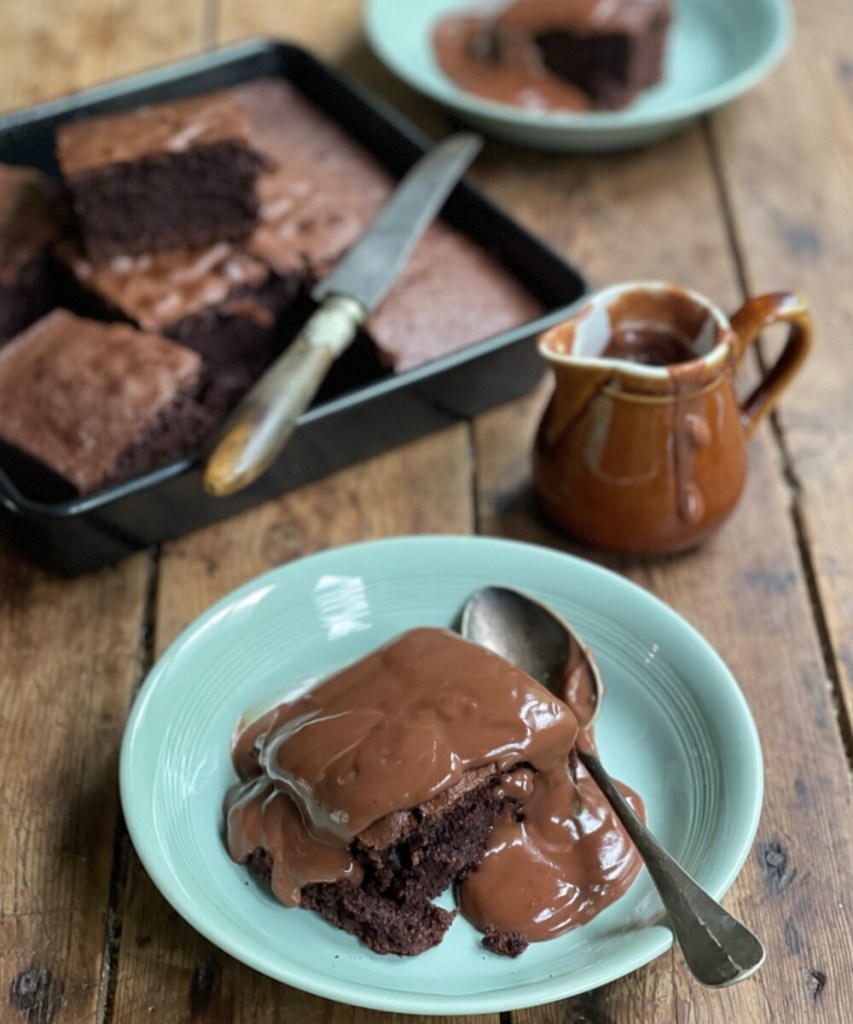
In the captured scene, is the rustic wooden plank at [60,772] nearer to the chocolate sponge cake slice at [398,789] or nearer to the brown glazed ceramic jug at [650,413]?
the chocolate sponge cake slice at [398,789]

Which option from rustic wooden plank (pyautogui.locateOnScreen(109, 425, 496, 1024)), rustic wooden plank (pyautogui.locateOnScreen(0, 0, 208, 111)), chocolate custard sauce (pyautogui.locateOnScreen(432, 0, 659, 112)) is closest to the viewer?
rustic wooden plank (pyautogui.locateOnScreen(109, 425, 496, 1024))

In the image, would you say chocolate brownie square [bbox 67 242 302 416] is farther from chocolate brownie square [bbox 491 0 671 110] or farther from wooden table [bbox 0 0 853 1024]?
chocolate brownie square [bbox 491 0 671 110]

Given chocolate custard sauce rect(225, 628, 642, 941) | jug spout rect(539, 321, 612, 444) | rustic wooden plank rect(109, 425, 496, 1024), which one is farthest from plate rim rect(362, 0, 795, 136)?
chocolate custard sauce rect(225, 628, 642, 941)

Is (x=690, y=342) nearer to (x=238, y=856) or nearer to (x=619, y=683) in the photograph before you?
(x=619, y=683)

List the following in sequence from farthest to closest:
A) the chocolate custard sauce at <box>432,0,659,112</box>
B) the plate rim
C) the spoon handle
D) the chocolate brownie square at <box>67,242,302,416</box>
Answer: the chocolate custard sauce at <box>432,0,659,112</box>, the plate rim, the chocolate brownie square at <box>67,242,302,416</box>, the spoon handle

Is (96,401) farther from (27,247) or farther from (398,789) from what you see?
(398,789)

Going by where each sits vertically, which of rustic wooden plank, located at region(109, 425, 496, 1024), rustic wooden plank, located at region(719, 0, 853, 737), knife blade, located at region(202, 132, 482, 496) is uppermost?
knife blade, located at region(202, 132, 482, 496)

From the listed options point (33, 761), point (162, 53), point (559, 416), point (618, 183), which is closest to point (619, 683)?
point (559, 416)

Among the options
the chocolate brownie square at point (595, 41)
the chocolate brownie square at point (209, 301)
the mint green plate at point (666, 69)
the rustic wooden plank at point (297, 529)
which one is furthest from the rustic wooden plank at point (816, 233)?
the chocolate brownie square at point (209, 301)
